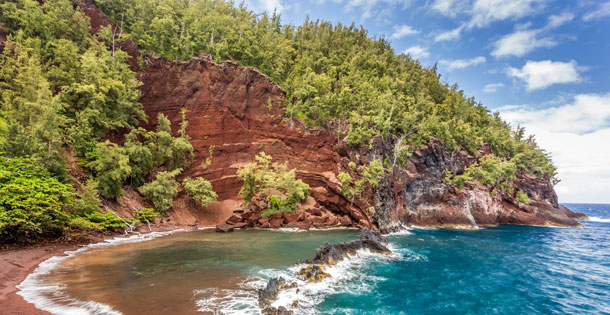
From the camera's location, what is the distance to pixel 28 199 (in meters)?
14.3

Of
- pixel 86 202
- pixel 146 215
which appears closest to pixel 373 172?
pixel 146 215

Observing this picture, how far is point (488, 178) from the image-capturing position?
49906 mm

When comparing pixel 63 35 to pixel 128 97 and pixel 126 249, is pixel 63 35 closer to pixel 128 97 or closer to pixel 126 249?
pixel 128 97

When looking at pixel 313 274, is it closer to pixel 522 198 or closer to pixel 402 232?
pixel 402 232

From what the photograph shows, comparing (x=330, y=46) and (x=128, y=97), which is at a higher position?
(x=330, y=46)

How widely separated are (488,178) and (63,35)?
7251 cm

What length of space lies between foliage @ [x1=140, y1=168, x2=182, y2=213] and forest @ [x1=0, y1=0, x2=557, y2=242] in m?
0.12

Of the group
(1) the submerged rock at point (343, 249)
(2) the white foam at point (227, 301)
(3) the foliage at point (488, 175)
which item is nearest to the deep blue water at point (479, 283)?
(1) the submerged rock at point (343, 249)

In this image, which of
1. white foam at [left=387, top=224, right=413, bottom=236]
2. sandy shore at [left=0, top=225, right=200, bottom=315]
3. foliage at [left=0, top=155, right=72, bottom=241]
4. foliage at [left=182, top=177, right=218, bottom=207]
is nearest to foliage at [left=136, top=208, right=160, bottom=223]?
foliage at [left=182, top=177, right=218, bottom=207]

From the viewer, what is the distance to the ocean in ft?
34.8

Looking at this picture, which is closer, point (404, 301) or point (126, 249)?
point (404, 301)

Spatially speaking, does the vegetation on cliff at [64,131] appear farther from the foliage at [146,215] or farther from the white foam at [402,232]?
the white foam at [402,232]

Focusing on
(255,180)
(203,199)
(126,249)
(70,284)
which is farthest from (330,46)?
(70,284)

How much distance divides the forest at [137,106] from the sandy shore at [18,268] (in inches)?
59.1
